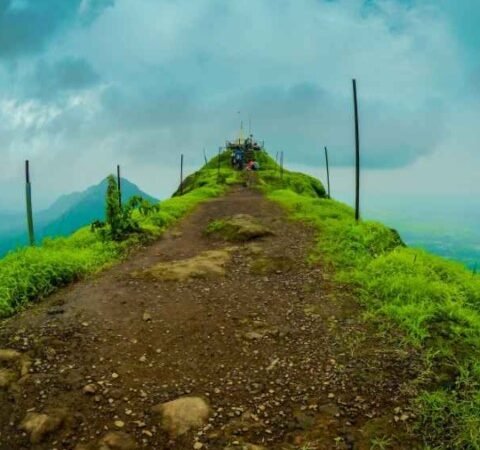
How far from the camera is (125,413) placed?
22.1 feet

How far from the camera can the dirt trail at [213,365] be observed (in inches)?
250

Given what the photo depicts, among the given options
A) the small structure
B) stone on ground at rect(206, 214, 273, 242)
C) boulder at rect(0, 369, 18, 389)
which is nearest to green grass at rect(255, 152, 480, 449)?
stone on ground at rect(206, 214, 273, 242)

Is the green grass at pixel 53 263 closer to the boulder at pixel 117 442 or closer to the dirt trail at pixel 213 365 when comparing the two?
the dirt trail at pixel 213 365

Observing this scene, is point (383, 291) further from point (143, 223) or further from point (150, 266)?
point (143, 223)

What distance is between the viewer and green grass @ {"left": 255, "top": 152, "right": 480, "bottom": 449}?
255 inches

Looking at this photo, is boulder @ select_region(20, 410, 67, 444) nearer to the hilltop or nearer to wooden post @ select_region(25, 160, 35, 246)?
the hilltop

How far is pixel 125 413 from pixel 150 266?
6684 mm

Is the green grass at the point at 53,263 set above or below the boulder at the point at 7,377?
above

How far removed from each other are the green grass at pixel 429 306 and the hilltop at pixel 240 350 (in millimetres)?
30

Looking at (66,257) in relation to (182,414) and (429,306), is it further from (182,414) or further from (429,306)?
(429,306)


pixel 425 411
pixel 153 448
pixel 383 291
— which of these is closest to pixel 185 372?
pixel 153 448

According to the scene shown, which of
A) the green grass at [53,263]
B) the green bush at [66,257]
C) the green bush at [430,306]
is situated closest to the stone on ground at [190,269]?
the green grass at [53,263]

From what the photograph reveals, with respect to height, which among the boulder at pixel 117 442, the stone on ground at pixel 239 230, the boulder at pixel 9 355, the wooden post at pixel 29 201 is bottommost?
the boulder at pixel 117 442

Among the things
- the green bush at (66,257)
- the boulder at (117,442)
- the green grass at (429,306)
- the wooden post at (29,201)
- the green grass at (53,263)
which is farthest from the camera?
the wooden post at (29,201)
